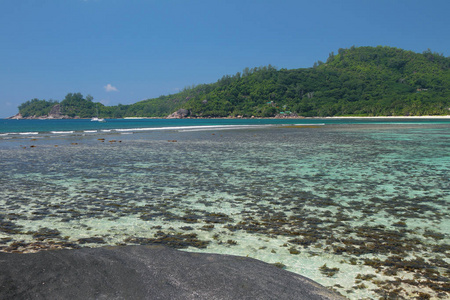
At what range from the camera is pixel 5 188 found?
37.9 feet

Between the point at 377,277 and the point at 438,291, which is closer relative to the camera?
the point at 438,291

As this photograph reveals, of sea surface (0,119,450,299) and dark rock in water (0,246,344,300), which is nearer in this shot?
dark rock in water (0,246,344,300)

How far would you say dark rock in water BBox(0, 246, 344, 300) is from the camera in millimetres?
3838

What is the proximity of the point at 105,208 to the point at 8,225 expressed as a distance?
7.38 feet

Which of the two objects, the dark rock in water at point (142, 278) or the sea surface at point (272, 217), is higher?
the dark rock in water at point (142, 278)

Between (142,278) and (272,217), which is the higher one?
(142,278)

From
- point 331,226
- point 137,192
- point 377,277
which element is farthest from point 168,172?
point 377,277

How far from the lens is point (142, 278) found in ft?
13.8

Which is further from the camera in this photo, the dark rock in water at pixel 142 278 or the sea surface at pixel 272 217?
the sea surface at pixel 272 217

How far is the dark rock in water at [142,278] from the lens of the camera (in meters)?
3.84

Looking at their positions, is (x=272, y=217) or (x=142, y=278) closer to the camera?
(x=142, y=278)

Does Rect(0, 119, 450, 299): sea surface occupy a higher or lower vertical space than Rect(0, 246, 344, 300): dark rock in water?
lower

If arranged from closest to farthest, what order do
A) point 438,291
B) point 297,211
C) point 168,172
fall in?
point 438,291, point 297,211, point 168,172

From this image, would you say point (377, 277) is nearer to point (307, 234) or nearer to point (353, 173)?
point (307, 234)
